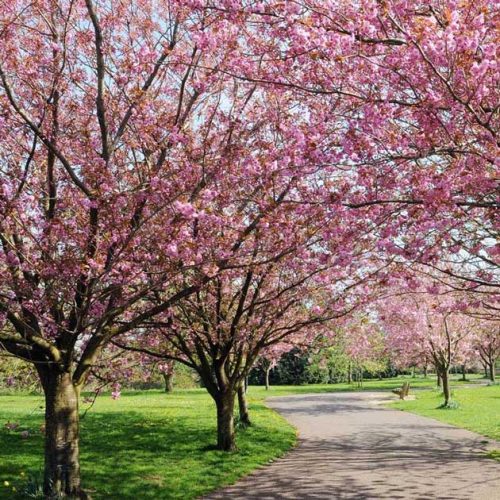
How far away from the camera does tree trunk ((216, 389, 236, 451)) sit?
45.3 ft

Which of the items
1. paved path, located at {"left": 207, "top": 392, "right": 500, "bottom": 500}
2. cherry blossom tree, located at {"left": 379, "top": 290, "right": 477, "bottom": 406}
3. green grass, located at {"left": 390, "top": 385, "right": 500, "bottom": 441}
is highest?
cherry blossom tree, located at {"left": 379, "top": 290, "right": 477, "bottom": 406}

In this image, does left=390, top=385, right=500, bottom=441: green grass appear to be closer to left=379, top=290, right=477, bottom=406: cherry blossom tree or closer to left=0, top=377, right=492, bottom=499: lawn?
left=379, top=290, right=477, bottom=406: cherry blossom tree

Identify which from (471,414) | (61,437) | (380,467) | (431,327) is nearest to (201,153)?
(61,437)

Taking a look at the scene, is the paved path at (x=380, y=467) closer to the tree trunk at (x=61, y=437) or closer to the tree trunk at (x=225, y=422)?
the tree trunk at (x=225, y=422)

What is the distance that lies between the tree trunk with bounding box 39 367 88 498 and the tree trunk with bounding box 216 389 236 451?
5.76m

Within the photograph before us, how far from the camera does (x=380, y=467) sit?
38.5ft

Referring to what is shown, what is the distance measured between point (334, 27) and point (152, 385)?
52.5 metres

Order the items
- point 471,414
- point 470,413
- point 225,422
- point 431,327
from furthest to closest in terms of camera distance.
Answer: point 431,327
point 470,413
point 471,414
point 225,422

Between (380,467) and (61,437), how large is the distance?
22.4ft

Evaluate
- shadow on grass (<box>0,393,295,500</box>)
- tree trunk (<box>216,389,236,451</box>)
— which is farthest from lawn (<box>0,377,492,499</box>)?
tree trunk (<box>216,389,236,451</box>)

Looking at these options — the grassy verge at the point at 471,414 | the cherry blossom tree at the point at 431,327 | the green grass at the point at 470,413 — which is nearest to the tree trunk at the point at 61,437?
the grassy verge at the point at 471,414

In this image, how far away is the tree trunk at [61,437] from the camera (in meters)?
8.24

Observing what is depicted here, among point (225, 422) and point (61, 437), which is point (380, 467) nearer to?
point (225, 422)

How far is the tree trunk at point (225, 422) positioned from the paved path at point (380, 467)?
4.98 feet
